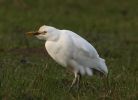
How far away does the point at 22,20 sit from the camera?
18.6 meters

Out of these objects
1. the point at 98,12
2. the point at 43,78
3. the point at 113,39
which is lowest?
the point at 98,12

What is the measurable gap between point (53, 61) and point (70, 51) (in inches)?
120

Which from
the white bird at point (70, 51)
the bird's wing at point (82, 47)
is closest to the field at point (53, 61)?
the white bird at point (70, 51)

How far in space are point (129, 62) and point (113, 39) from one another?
3883mm

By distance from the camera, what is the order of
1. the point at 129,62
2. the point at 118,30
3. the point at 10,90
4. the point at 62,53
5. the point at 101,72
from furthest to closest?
the point at 118,30, the point at 129,62, the point at 101,72, the point at 62,53, the point at 10,90

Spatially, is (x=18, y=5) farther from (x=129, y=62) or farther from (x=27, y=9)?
(x=129, y=62)

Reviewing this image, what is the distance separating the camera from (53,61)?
12070mm

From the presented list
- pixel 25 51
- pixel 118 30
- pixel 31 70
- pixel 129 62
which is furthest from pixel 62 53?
pixel 118 30

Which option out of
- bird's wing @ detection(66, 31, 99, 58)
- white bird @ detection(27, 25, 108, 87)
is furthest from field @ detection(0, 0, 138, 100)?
bird's wing @ detection(66, 31, 99, 58)

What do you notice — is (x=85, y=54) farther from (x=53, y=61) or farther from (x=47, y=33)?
(x=53, y=61)

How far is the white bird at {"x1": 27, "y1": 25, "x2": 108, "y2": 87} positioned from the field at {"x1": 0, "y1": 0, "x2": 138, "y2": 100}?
0.91 ft

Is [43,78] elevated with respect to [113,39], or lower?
elevated

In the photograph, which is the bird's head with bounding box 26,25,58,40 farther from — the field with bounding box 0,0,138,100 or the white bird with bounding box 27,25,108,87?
the field with bounding box 0,0,138,100

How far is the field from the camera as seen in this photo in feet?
28.7
